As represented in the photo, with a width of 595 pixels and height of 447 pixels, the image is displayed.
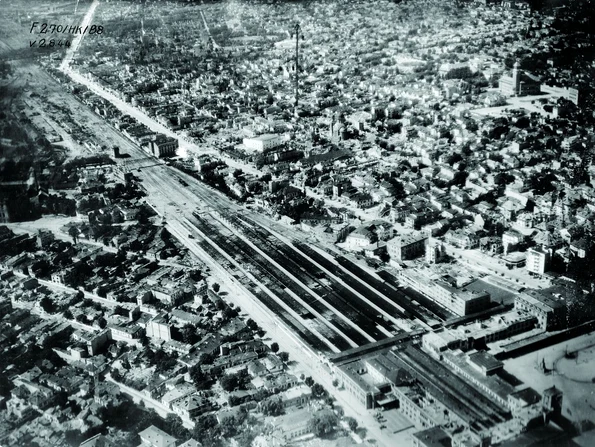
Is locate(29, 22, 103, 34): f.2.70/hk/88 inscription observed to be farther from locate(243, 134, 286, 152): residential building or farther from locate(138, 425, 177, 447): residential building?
locate(138, 425, 177, 447): residential building

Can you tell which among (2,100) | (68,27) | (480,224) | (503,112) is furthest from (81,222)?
(503,112)

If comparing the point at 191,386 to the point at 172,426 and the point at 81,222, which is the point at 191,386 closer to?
the point at 172,426

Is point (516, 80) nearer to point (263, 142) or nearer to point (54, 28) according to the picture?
point (263, 142)

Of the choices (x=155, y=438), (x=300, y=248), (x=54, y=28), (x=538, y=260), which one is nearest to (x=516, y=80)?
(x=538, y=260)

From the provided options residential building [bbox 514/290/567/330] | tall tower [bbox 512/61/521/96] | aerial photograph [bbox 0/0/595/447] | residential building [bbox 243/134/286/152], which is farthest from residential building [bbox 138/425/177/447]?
tall tower [bbox 512/61/521/96]

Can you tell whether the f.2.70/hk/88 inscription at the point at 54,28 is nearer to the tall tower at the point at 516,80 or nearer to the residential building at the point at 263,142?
the residential building at the point at 263,142

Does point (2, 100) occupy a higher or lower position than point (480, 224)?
higher

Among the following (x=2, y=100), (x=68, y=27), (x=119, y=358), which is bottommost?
(x=119, y=358)

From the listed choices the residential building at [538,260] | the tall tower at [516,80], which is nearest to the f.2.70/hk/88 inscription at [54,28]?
the residential building at [538,260]
